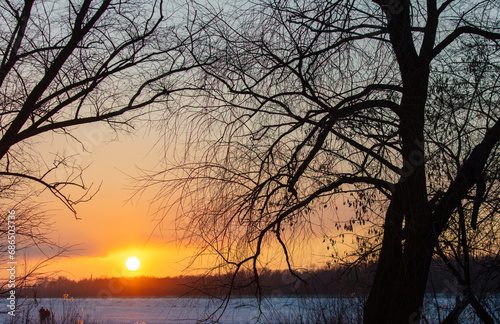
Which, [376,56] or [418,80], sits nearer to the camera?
[376,56]

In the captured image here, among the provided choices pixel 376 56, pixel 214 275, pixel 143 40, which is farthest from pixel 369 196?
pixel 143 40

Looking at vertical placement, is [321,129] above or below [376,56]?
below

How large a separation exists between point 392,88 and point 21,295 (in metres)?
4.10

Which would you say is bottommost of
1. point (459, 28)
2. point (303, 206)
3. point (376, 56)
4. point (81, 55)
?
point (303, 206)

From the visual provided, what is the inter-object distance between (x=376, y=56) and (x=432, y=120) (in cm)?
71

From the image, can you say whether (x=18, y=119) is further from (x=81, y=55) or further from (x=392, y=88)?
(x=392, y=88)

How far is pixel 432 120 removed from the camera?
3.87 metres

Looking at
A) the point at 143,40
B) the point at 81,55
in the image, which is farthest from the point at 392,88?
the point at 81,55

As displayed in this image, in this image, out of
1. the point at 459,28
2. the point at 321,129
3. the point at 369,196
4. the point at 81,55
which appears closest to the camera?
the point at 321,129

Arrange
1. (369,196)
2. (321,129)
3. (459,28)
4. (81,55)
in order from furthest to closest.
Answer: (81,55)
(369,196)
(459,28)
(321,129)

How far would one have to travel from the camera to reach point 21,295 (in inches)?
190


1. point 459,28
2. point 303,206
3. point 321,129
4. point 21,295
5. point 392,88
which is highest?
point 459,28

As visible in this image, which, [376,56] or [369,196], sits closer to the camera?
[376,56]

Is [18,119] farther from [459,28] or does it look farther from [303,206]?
[459,28]
